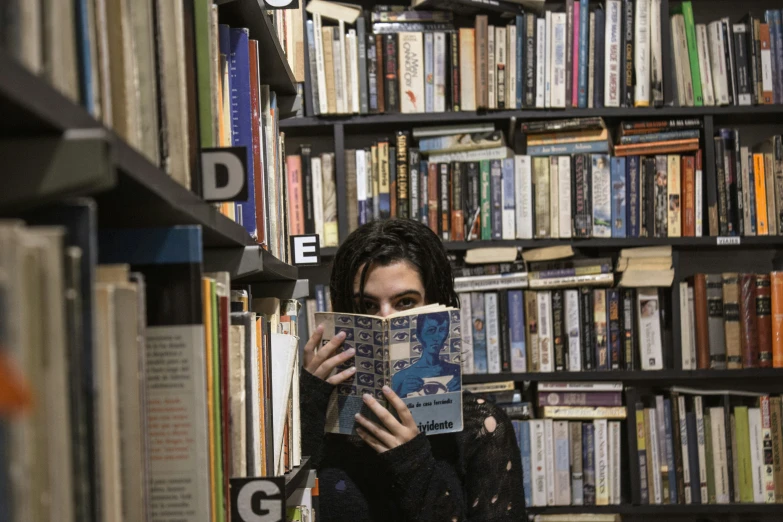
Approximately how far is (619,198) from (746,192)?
0.39 metres

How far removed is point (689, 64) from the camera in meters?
2.44

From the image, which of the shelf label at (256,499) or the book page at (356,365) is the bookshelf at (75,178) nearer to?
the shelf label at (256,499)

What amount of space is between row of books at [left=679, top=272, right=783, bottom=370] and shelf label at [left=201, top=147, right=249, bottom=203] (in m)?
2.02

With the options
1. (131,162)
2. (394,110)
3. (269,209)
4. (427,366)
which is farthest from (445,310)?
(394,110)

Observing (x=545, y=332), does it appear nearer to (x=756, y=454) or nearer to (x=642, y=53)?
(x=756, y=454)

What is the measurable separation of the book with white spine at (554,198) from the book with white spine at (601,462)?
596 millimetres

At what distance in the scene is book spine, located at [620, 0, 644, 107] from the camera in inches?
94.4

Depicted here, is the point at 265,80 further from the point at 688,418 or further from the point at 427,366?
the point at 688,418

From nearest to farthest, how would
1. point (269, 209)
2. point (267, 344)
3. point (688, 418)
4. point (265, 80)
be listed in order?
1. point (267, 344)
2. point (269, 209)
3. point (265, 80)
4. point (688, 418)

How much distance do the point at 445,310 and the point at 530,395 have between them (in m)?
1.35

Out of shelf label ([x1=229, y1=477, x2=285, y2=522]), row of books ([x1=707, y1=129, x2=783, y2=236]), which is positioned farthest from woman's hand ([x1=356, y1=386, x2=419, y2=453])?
row of books ([x1=707, y1=129, x2=783, y2=236])

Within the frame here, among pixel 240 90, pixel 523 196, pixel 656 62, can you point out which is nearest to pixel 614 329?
pixel 523 196

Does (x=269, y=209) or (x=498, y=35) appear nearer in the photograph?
(x=269, y=209)

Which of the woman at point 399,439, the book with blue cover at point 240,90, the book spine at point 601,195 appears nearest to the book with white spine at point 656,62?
the book spine at point 601,195
